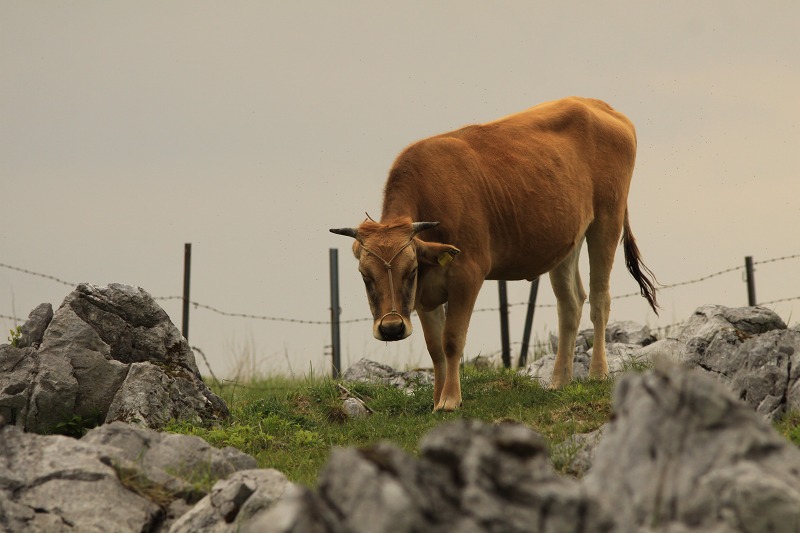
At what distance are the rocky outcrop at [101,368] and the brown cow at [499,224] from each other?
233cm

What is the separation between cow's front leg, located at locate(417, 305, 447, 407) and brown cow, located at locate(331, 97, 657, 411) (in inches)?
0.5

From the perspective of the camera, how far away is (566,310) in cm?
1426

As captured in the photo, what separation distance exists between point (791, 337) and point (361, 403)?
5.17 metres

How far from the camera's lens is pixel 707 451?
434 cm

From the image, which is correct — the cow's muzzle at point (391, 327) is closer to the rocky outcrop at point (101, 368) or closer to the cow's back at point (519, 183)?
the cow's back at point (519, 183)

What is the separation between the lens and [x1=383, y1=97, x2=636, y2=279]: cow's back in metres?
12.3

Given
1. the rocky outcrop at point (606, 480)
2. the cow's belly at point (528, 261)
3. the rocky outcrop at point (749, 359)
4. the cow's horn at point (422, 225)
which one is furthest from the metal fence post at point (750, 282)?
the rocky outcrop at point (606, 480)

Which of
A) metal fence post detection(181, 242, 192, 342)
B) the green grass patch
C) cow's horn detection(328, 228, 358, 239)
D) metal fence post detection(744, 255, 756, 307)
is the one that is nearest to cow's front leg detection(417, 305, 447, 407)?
cow's horn detection(328, 228, 358, 239)

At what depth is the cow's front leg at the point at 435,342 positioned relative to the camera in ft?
41.1

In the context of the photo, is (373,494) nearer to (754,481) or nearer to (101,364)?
(754,481)

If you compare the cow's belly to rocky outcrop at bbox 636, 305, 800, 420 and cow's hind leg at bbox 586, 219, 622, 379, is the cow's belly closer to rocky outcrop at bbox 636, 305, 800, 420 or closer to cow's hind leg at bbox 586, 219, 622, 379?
cow's hind leg at bbox 586, 219, 622, 379

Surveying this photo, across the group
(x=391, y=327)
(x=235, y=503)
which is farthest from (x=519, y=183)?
(x=235, y=503)

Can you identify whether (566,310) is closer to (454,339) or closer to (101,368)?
(454,339)

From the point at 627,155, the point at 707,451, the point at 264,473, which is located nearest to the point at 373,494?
the point at 707,451
